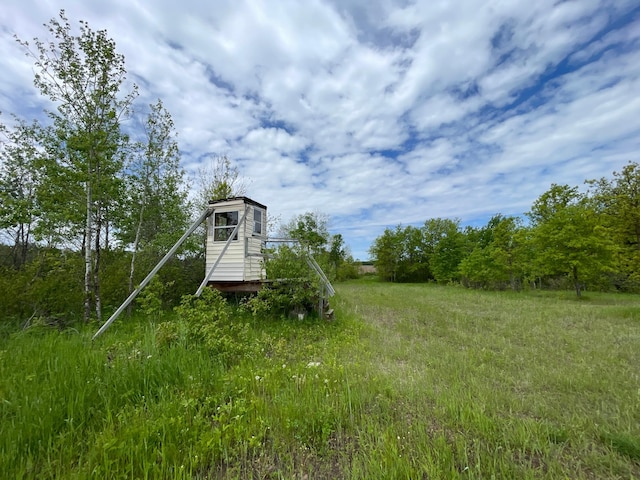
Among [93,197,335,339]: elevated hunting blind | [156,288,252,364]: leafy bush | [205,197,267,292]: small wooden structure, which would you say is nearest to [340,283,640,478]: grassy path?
[156,288,252,364]: leafy bush

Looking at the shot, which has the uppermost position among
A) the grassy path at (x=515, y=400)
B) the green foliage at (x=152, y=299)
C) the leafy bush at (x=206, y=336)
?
the green foliage at (x=152, y=299)

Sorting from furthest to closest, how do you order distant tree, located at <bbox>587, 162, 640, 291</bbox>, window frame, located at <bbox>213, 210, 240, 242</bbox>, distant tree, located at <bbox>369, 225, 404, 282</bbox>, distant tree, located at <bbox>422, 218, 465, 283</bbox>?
1. distant tree, located at <bbox>369, 225, 404, 282</bbox>
2. distant tree, located at <bbox>422, 218, 465, 283</bbox>
3. distant tree, located at <bbox>587, 162, 640, 291</bbox>
4. window frame, located at <bbox>213, 210, 240, 242</bbox>

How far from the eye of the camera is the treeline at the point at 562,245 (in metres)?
12.4

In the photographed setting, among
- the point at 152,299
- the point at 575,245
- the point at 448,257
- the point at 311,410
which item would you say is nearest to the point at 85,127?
the point at 152,299

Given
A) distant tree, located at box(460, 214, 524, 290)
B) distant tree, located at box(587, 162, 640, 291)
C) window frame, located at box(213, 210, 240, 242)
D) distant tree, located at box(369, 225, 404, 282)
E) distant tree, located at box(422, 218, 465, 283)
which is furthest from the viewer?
distant tree, located at box(369, 225, 404, 282)

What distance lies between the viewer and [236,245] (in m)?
7.86

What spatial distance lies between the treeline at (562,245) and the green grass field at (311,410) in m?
10.3

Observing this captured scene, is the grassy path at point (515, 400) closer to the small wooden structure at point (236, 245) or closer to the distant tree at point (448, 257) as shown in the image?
the small wooden structure at point (236, 245)

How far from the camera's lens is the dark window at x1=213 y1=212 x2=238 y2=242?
26.7ft

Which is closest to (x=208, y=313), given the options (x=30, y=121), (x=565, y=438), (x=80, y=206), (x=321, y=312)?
(x=321, y=312)

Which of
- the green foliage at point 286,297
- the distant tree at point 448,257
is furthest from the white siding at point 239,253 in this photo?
the distant tree at point 448,257

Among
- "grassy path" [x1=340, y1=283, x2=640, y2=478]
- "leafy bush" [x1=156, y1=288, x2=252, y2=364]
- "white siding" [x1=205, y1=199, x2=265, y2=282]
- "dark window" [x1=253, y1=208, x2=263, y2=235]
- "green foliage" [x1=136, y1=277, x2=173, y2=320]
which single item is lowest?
"grassy path" [x1=340, y1=283, x2=640, y2=478]

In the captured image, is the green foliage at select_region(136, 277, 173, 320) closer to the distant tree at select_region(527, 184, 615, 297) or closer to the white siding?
the white siding

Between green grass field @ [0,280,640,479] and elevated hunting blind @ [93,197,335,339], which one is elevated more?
elevated hunting blind @ [93,197,335,339]
